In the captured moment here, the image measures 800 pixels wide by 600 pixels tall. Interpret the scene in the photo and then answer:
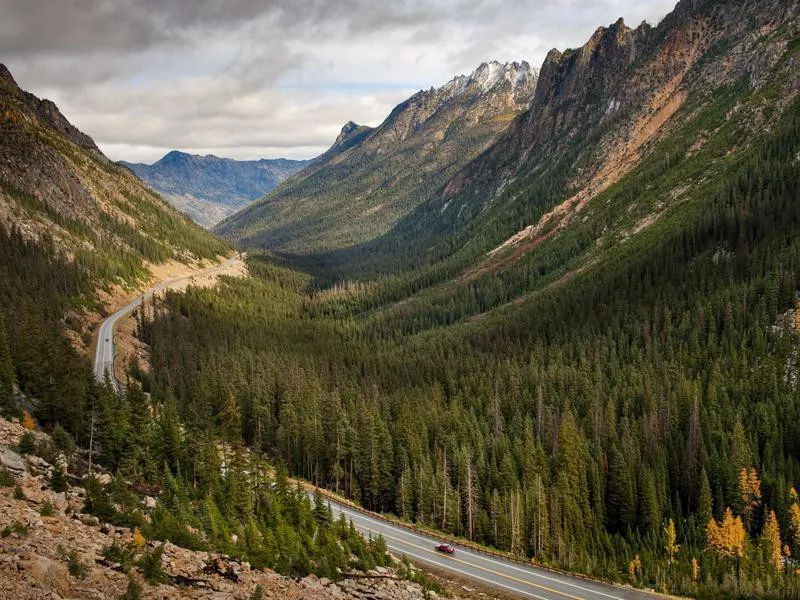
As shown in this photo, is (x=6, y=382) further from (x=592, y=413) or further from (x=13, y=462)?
(x=592, y=413)

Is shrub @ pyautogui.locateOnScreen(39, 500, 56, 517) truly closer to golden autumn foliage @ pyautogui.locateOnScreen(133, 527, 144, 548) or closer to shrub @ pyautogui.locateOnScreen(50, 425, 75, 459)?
golden autumn foliage @ pyautogui.locateOnScreen(133, 527, 144, 548)

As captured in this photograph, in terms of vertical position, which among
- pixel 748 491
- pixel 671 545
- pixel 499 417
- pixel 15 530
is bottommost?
pixel 671 545

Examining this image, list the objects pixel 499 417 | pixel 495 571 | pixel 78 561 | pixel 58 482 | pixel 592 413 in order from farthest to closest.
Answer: pixel 499 417
pixel 592 413
pixel 495 571
pixel 58 482
pixel 78 561

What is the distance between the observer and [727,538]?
74.9 metres

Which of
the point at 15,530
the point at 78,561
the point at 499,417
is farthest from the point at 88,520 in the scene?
the point at 499,417

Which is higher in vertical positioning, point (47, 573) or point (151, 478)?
point (47, 573)

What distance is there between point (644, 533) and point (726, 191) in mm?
143975

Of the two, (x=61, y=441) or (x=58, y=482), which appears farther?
(x=61, y=441)

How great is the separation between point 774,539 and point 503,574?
133ft

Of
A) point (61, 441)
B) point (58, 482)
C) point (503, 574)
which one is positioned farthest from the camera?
point (503, 574)

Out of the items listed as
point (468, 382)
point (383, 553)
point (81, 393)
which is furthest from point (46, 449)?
point (468, 382)

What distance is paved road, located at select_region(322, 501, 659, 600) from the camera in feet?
182

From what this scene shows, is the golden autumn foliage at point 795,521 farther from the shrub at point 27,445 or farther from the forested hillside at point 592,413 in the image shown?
the shrub at point 27,445

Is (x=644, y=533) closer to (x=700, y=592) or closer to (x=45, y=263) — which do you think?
(x=700, y=592)
